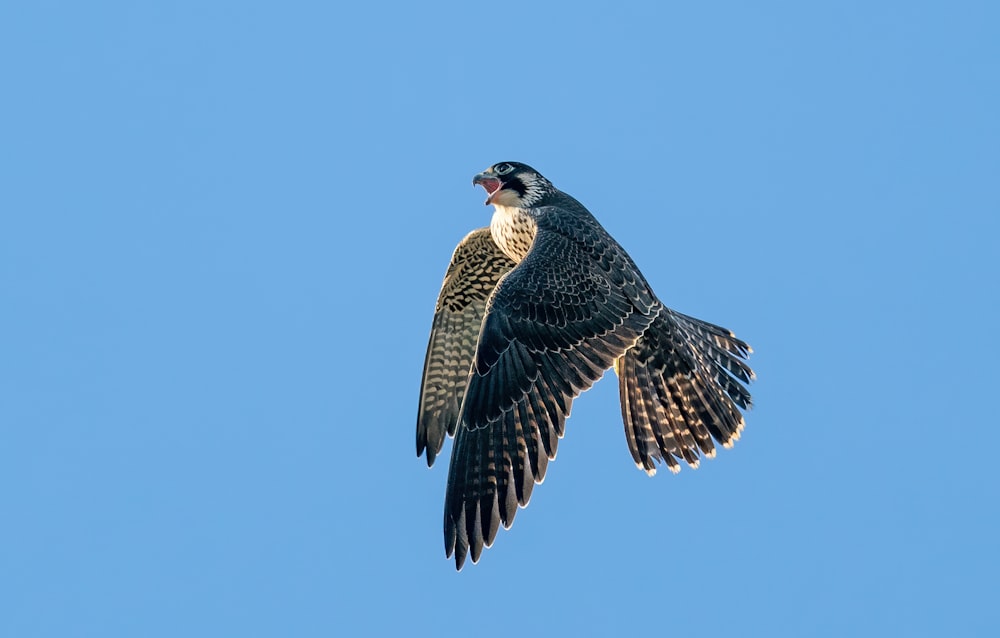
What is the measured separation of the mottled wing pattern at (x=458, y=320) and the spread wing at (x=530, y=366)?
1.53m

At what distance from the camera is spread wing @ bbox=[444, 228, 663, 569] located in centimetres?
859

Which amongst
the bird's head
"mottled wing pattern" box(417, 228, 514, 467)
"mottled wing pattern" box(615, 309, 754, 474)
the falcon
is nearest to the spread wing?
the falcon

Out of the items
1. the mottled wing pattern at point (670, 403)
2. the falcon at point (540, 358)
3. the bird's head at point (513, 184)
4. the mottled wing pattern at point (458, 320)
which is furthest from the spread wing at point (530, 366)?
the mottled wing pattern at point (458, 320)

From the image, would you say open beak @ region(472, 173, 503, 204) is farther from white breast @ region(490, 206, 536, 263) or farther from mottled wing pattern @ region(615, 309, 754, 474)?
mottled wing pattern @ region(615, 309, 754, 474)

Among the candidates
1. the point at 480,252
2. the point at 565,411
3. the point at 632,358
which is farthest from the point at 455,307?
the point at 565,411

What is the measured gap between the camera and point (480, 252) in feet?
37.3

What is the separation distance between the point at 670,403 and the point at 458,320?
2106 mm

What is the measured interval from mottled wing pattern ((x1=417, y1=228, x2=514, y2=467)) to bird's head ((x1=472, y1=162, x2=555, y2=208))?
0.47m

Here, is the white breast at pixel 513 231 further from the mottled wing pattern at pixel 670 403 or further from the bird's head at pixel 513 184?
the mottled wing pattern at pixel 670 403

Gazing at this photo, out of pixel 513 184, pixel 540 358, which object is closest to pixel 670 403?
pixel 540 358

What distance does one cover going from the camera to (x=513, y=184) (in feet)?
35.7

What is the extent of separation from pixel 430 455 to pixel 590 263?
6.76ft

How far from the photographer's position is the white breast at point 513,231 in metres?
10.5

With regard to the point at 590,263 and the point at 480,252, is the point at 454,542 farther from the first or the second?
the point at 480,252
